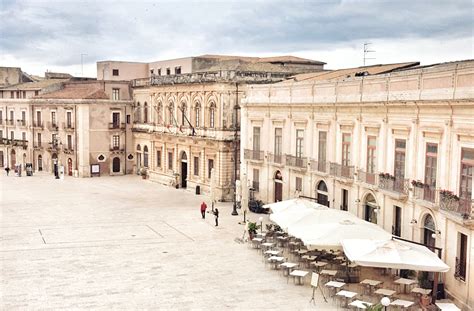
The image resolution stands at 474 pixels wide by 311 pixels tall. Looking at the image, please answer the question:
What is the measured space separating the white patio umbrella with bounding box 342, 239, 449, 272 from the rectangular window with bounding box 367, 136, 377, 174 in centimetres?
700

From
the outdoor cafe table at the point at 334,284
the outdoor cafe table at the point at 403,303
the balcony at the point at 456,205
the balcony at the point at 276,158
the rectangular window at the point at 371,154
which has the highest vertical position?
the rectangular window at the point at 371,154

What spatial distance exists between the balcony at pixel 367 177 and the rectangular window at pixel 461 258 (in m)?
6.39

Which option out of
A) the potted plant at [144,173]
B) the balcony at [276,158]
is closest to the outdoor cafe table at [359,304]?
the balcony at [276,158]

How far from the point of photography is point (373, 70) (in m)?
32.5

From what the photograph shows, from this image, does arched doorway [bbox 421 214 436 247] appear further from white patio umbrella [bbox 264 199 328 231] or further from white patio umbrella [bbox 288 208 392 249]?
white patio umbrella [bbox 264 199 328 231]

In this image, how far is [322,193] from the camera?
30.8 metres

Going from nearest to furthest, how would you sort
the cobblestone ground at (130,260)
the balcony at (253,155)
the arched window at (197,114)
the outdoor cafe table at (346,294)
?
the outdoor cafe table at (346,294) → the cobblestone ground at (130,260) → the balcony at (253,155) → the arched window at (197,114)

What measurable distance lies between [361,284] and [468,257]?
A: 3715mm

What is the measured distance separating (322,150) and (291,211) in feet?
19.5

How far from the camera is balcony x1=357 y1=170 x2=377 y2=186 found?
25.7m

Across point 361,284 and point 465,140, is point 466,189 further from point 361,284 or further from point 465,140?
point 361,284

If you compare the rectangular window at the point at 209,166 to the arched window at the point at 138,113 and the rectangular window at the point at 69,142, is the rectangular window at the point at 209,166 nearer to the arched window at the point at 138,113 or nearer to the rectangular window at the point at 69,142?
the arched window at the point at 138,113

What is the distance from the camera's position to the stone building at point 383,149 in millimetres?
19703

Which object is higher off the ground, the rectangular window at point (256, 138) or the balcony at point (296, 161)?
the rectangular window at point (256, 138)
